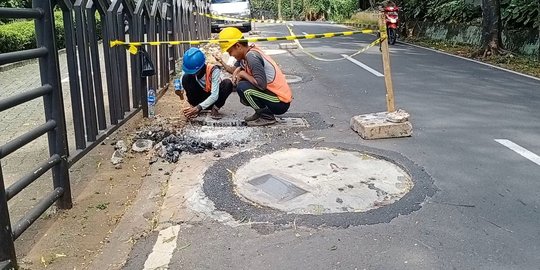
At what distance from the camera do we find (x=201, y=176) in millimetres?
4348

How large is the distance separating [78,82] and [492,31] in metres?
11.4

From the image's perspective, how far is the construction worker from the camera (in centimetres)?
562

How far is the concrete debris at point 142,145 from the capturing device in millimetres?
5109

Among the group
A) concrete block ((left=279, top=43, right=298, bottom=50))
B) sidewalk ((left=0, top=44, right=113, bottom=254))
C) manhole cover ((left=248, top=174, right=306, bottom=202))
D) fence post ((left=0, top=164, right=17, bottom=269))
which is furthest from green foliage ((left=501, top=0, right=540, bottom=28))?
fence post ((left=0, top=164, right=17, bottom=269))

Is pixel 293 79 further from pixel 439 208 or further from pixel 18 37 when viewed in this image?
pixel 18 37

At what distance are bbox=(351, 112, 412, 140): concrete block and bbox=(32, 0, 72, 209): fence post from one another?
316 cm

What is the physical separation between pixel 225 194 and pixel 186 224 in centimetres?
55

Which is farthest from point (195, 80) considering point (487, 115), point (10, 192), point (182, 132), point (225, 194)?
point (487, 115)

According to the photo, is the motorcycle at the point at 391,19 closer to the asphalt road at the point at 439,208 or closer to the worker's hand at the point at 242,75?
the asphalt road at the point at 439,208

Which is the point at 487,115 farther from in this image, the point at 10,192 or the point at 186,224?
the point at 10,192

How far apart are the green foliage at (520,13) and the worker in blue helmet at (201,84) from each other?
927cm

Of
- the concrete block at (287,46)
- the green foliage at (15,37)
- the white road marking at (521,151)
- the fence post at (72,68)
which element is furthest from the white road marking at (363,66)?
the green foliage at (15,37)

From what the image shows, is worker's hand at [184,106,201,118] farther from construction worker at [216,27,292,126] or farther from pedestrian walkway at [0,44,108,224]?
pedestrian walkway at [0,44,108,224]

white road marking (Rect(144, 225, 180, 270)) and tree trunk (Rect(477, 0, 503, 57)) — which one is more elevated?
tree trunk (Rect(477, 0, 503, 57))
